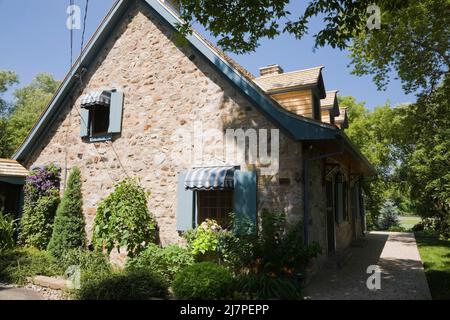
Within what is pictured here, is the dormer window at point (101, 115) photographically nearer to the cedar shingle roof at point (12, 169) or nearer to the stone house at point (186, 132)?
the stone house at point (186, 132)

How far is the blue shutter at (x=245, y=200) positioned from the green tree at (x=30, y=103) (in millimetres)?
25227

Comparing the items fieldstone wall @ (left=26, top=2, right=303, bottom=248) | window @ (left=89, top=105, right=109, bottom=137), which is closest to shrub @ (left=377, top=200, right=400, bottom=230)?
fieldstone wall @ (left=26, top=2, right=303, bottom=248)

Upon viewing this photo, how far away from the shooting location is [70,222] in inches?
380

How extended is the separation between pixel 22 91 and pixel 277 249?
43.5 metres

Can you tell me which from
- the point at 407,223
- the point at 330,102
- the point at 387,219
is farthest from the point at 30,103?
the point at 407,223

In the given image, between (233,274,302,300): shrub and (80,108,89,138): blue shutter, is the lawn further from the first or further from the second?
(80,108,89,138): blue shutter

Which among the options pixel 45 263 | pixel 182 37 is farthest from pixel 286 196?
pixel 45 263

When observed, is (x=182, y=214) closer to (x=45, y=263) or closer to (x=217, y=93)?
(x=217, y=93)

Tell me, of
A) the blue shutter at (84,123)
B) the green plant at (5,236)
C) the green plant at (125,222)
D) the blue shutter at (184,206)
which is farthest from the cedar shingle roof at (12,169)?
the blue shutter at (184,206)

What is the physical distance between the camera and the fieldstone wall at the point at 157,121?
24.8 feet

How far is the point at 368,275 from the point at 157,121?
7.06 metres

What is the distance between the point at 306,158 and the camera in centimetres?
746

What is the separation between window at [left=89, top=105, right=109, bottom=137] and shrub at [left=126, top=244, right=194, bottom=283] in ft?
16.1

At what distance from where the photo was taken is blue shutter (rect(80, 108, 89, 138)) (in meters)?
10.4
